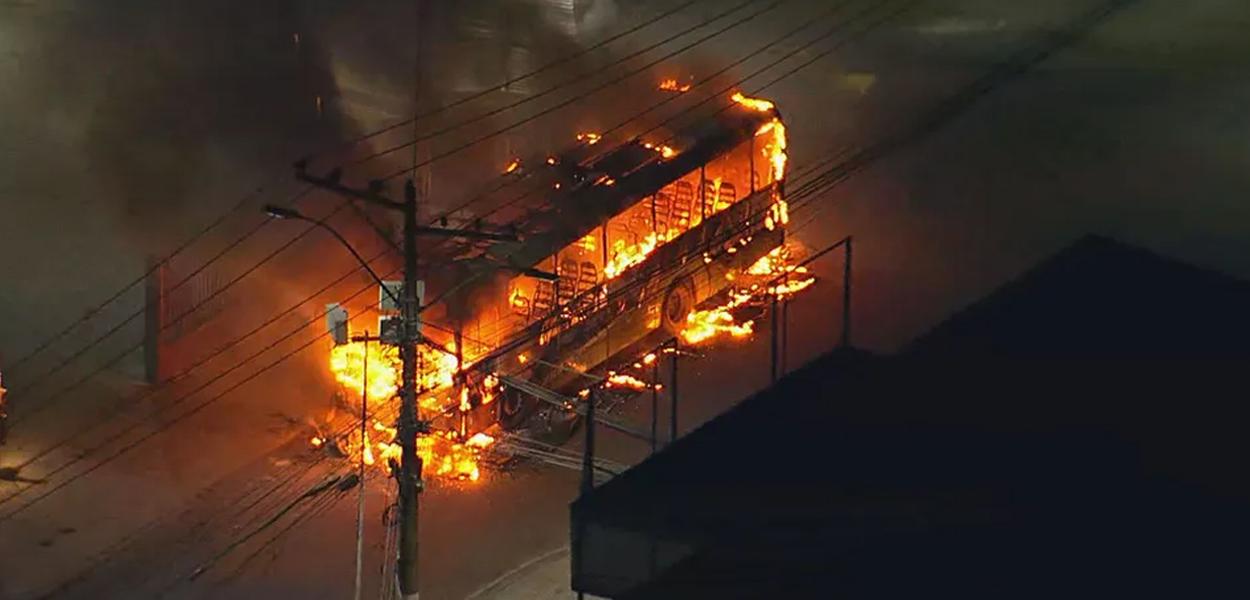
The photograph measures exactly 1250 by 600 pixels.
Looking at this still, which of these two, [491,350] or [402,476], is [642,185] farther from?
[402,476]

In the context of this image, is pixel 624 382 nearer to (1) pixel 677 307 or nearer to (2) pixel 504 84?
(1) pixel 677 307

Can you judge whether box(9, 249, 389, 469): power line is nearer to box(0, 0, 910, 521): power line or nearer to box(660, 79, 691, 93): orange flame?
box(0, 0, 910, 521): power line

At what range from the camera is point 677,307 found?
10.3 m

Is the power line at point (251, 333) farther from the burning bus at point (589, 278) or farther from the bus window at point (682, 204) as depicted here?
the bus window at point (682, 204)

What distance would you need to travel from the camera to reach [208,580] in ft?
25.8

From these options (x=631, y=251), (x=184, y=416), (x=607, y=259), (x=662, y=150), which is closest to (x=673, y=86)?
(x=662, y=150)

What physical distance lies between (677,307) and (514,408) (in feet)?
5.15

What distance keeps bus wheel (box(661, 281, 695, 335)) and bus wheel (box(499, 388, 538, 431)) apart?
130 centimetres

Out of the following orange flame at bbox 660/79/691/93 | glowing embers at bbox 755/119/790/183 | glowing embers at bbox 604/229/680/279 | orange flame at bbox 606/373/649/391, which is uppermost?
orange flame at bbox 660/79/691/93

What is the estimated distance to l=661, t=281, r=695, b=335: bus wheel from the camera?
33.4ft

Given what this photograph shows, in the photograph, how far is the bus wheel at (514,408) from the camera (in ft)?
30.4

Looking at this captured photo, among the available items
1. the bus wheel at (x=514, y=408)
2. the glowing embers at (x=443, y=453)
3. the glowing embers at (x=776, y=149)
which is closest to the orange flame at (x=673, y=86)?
the glowing embers at (x=776, y=149)

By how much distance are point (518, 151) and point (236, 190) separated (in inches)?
90.3

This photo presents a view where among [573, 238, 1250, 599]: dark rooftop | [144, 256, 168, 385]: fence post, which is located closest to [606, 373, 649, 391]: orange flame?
[573, 238, 1250, 599]: dark rooftop
